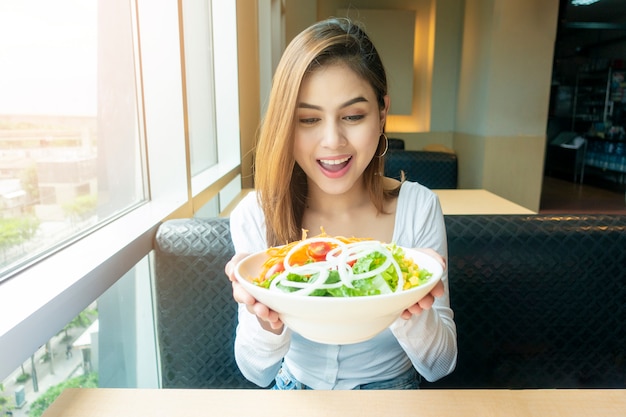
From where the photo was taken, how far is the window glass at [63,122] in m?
0.89

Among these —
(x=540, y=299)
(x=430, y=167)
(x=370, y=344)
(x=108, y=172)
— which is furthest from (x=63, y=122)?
(x=430, y=167)

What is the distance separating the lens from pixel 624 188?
731 centimetres

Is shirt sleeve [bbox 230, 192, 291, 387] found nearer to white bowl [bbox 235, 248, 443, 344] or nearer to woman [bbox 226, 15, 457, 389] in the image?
woman [bbox 226, 15, 457, 389]

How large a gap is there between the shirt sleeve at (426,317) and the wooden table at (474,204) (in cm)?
76

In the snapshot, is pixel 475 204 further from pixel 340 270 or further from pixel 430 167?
pixel 340 270

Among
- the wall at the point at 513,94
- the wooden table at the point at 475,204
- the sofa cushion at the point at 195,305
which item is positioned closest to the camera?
the sofa cushion at the point at 195,305

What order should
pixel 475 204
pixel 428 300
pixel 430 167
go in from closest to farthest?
pixel 428 300 → pixel 475 204 → pixel 430 167

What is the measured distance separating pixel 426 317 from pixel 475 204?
1.30 m

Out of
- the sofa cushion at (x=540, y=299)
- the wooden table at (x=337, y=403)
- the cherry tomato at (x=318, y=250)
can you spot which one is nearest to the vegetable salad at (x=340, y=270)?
the cherry tomato at (x=318, y=250)

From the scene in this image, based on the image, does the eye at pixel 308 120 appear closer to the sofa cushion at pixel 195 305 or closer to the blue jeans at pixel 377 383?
the sofa cushion at pixel 195 305

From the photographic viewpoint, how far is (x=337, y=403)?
0.68 meters

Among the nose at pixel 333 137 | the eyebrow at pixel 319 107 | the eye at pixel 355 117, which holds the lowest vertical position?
the nose at pixel 333 137

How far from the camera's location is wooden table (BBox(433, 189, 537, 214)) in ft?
6.05

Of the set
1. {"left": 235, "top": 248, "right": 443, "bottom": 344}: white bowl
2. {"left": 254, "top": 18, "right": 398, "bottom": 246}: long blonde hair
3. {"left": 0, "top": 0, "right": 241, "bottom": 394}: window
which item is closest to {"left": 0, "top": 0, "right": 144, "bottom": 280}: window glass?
{"left": 0, "top": 0, "right": 241, "bottom": 394}: window
